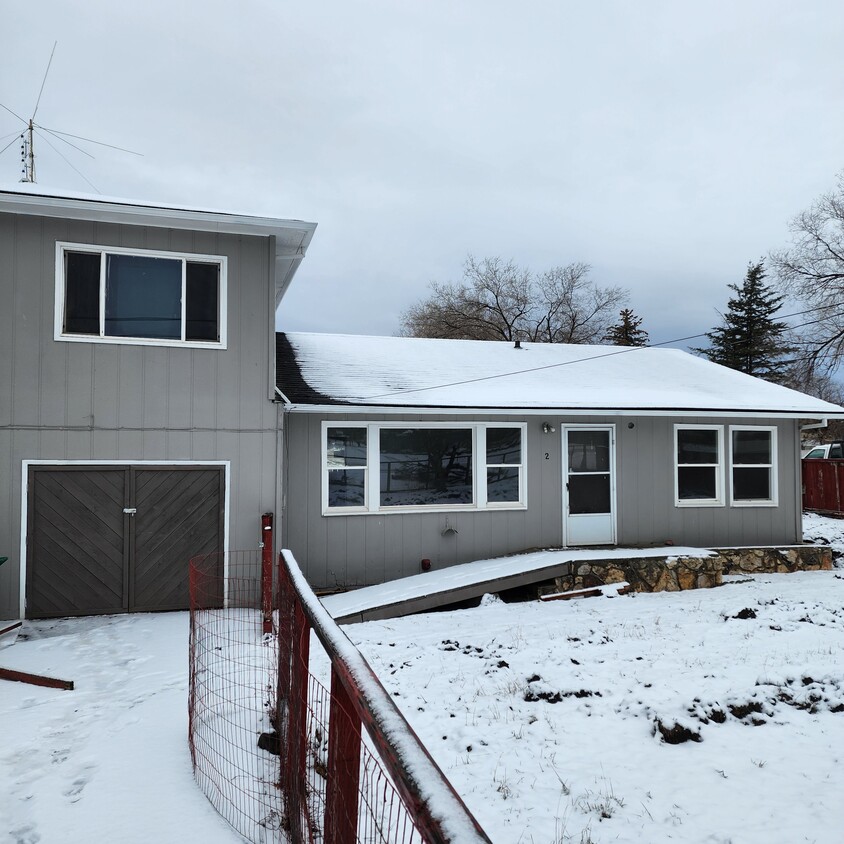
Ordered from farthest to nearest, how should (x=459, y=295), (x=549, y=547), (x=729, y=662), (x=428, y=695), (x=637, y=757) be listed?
(x=459, y=295) → (x=549, y=547) → (x=729, y=662) → (x=428, y=695) → (x=637, y=757)

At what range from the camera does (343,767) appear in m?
1.96

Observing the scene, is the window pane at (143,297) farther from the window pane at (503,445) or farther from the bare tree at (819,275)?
the bare tree at (819,275)

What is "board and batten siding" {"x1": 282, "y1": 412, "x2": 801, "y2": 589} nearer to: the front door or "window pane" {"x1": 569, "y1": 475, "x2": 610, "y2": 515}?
the front door

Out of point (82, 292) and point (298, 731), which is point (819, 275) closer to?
point (82, 292)

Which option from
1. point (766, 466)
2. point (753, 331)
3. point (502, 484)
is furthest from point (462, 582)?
point (753, 331)

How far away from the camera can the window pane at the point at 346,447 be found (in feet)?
30.8

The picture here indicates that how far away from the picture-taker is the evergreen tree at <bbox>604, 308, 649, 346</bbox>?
118 ft

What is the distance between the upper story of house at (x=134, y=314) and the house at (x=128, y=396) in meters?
0.02

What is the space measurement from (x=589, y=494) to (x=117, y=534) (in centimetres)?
722

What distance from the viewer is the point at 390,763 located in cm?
139

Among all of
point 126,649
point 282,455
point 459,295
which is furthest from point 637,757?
point 459,295

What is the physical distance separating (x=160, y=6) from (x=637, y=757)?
21200 mm

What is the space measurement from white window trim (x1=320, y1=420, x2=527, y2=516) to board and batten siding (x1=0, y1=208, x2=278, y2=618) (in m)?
1.17

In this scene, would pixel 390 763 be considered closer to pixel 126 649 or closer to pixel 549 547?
pixel 126 649
